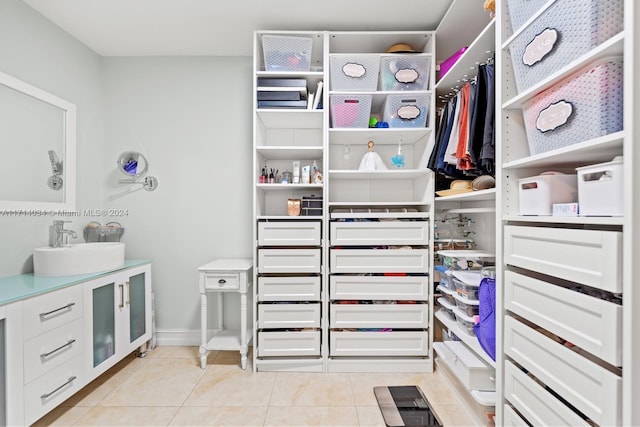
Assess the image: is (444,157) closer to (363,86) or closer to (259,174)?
(363,86)

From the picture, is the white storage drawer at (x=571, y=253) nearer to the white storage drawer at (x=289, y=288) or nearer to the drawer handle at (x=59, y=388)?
the white storage drawer at (x=289, y=288)

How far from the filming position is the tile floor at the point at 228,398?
1.77 metres

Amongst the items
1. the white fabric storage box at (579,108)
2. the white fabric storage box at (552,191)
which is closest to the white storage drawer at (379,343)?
the white fabric storage box at (552,191)

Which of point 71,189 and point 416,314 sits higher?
point 71,189

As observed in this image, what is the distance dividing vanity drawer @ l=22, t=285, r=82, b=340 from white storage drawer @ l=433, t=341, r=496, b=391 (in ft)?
7.27

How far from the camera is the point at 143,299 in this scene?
247 centimetres

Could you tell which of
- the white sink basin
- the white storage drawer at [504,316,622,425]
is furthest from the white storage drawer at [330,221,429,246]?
the white sink basin

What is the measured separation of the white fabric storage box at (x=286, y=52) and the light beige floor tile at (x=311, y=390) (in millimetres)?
2180

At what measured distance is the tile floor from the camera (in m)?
1.77

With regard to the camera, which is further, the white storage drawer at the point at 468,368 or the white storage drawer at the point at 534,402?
the white storage drawer at the point at 468,368

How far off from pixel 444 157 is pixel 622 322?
4.31 feet

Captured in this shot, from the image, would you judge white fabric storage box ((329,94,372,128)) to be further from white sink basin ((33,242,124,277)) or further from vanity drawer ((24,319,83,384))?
vanity drawer ((24,319,83,384))

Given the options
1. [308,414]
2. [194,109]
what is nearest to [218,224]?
[194,109]

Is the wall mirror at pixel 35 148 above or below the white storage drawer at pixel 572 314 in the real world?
above
